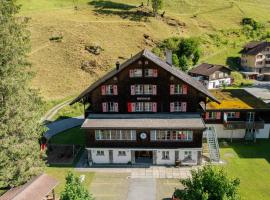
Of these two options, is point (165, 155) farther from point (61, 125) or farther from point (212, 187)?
point (61, 125)

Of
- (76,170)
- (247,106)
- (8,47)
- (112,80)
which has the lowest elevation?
(76,170)

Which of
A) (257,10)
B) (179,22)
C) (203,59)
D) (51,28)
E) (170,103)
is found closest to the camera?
(170,103)

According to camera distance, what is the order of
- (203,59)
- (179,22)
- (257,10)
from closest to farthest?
(203,59) < (179,22) < (257,10)

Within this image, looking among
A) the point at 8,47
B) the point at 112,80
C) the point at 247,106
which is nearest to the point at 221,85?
the point at 247,106

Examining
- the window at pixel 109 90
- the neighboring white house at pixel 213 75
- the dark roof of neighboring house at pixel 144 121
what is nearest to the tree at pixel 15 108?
the dark roof of neighboring house at pixel 144 121

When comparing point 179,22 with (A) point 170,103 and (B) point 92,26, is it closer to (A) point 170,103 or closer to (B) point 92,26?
(B) point 92,26

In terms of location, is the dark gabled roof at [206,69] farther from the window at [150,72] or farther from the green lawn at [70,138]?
the window at [150,72]

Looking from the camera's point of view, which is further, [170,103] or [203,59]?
[203,59]

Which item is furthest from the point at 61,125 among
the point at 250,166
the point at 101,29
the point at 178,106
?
the point at 101,29
